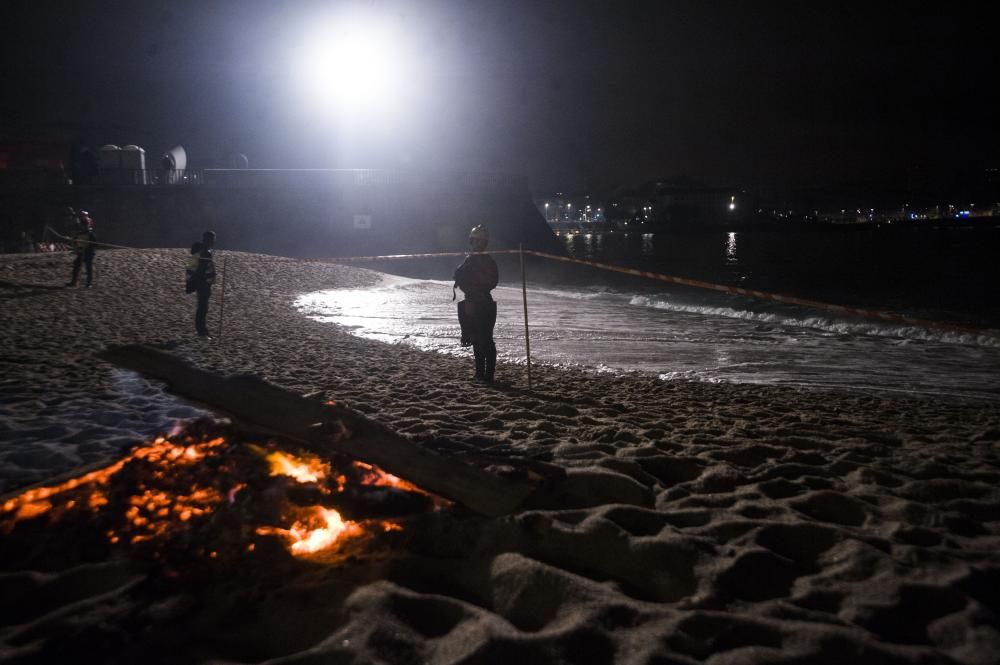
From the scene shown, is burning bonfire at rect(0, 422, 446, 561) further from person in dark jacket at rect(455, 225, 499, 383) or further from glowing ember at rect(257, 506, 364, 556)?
person in dark jacket at rect(455, 225, 499, 383)

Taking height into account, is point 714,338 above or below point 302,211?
below

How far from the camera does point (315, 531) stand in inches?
131

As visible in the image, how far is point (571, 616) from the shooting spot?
8.43 ft

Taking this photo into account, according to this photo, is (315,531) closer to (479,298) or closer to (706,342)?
(479,298)

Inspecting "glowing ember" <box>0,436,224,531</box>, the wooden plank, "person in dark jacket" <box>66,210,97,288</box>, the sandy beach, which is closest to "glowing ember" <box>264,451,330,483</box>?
the wooden plank

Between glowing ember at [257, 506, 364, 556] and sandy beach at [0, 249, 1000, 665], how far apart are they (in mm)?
177

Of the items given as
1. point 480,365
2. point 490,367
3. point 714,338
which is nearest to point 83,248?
point 480,365

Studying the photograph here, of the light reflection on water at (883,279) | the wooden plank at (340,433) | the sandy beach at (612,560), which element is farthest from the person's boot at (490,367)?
the light reflection on water at (883,279)

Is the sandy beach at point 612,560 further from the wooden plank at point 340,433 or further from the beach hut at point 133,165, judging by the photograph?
the beach hut at point 133,165

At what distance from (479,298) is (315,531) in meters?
4.48

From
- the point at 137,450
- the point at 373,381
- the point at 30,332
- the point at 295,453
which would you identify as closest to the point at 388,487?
the point at 295,453

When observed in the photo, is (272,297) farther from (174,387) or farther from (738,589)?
(738,589)

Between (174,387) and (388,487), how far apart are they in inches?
152

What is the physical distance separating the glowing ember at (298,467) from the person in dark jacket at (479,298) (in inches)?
131
